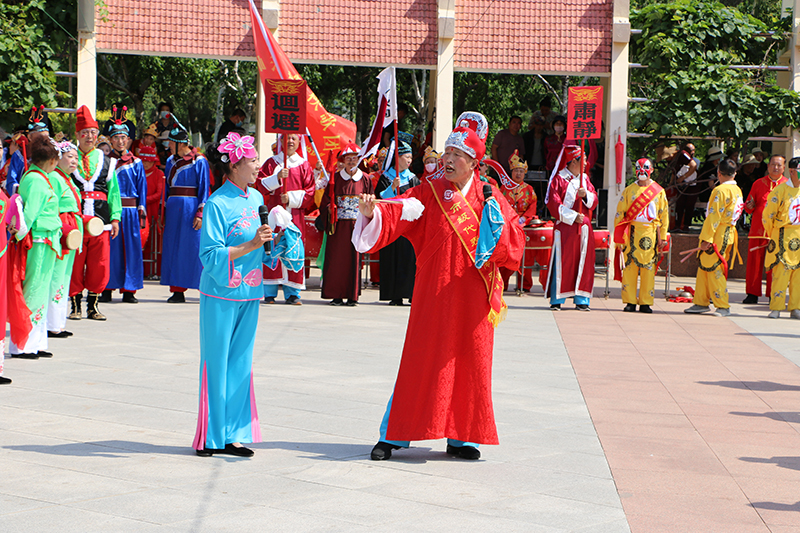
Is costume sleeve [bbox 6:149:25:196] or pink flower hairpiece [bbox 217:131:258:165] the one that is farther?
costume sleeve [bbox 6:149:25:196]

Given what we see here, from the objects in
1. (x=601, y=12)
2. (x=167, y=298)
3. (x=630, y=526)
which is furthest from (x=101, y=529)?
(x=601, y=12)

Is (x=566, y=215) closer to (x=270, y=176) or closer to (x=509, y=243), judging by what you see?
(x=270, y=176)

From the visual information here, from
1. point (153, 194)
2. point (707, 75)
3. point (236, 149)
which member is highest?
point (707, 75)

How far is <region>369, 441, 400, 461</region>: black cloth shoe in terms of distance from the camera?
202 inches

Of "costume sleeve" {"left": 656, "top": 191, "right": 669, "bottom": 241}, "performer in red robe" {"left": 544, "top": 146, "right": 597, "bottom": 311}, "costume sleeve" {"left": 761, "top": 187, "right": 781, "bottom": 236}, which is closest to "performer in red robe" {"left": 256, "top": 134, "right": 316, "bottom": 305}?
"performer in red robe" {"left": 544, "top": 146, "right": 597, "bottom": 311}

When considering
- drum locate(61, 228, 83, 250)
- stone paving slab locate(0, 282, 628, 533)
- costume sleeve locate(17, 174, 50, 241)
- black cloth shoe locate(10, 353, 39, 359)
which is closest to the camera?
stone paving slab locate(0, 282, 628, 533)

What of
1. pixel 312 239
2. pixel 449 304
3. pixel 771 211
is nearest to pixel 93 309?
pixel 312 239

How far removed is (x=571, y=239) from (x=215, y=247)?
780cm

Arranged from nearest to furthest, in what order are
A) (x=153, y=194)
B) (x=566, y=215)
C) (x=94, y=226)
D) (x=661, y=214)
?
1. (x=94, y=226)
2. (x=566, y=215)
3. (x=661, y=214)
4. (x=153, y=194)

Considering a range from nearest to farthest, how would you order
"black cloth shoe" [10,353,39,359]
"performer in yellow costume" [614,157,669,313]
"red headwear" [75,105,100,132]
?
"black cloth shoe" [10,353,39,359]
"red headwear" [75,105,100,132]
"performer in yellow costume" [614,157,669,313]

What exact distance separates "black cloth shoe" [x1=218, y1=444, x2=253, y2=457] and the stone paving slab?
0.05 m

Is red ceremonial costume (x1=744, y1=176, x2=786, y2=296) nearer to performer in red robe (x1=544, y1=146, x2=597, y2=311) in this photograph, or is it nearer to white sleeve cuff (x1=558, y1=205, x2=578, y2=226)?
performer in red robe (x1=544, y1=146, x2=597, y2=311)

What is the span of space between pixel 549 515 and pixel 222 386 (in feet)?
5.78

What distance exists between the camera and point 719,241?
12.1 meters
